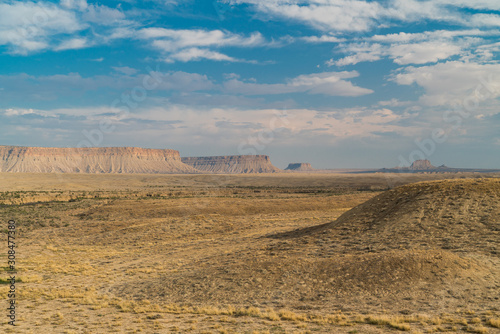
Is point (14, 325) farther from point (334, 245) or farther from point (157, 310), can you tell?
point (334, 245)

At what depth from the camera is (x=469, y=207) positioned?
23.9 m

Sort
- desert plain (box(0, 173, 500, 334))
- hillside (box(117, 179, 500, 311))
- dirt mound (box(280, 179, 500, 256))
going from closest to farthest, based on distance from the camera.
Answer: desert plain (box(0, 173, 500, 334)) < hillside (box(117, 179, 500, 311)) < dirt mound (box(280, 179, 500, 256))

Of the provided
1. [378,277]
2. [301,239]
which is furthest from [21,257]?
[378,277]

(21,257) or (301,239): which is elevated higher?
(301,239)

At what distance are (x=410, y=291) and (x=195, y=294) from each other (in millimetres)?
9909

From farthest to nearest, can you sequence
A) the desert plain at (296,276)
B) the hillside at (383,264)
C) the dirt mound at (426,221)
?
1. the dirt mound at (426,221)
2. the hillside at (383,264)
3. the desert plain at (296,276)

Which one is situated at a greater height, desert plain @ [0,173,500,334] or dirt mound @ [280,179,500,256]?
dirt mound @ [280,179,500,256]

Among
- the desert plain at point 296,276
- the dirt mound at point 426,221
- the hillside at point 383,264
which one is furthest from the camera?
the dirt mound at point 426,221

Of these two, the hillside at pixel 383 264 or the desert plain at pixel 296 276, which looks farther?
the hillside at pixel 383 264

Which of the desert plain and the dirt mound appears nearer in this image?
the desert plain

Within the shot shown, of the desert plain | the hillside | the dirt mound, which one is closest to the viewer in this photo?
the desert plain

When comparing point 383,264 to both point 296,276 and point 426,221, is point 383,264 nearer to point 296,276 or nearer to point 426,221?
point 296,276

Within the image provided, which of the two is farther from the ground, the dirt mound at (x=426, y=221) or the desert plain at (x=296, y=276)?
the dirt mound at (x=426, y=221)

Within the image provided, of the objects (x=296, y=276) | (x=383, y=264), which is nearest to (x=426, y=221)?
(x=383, y=264)
